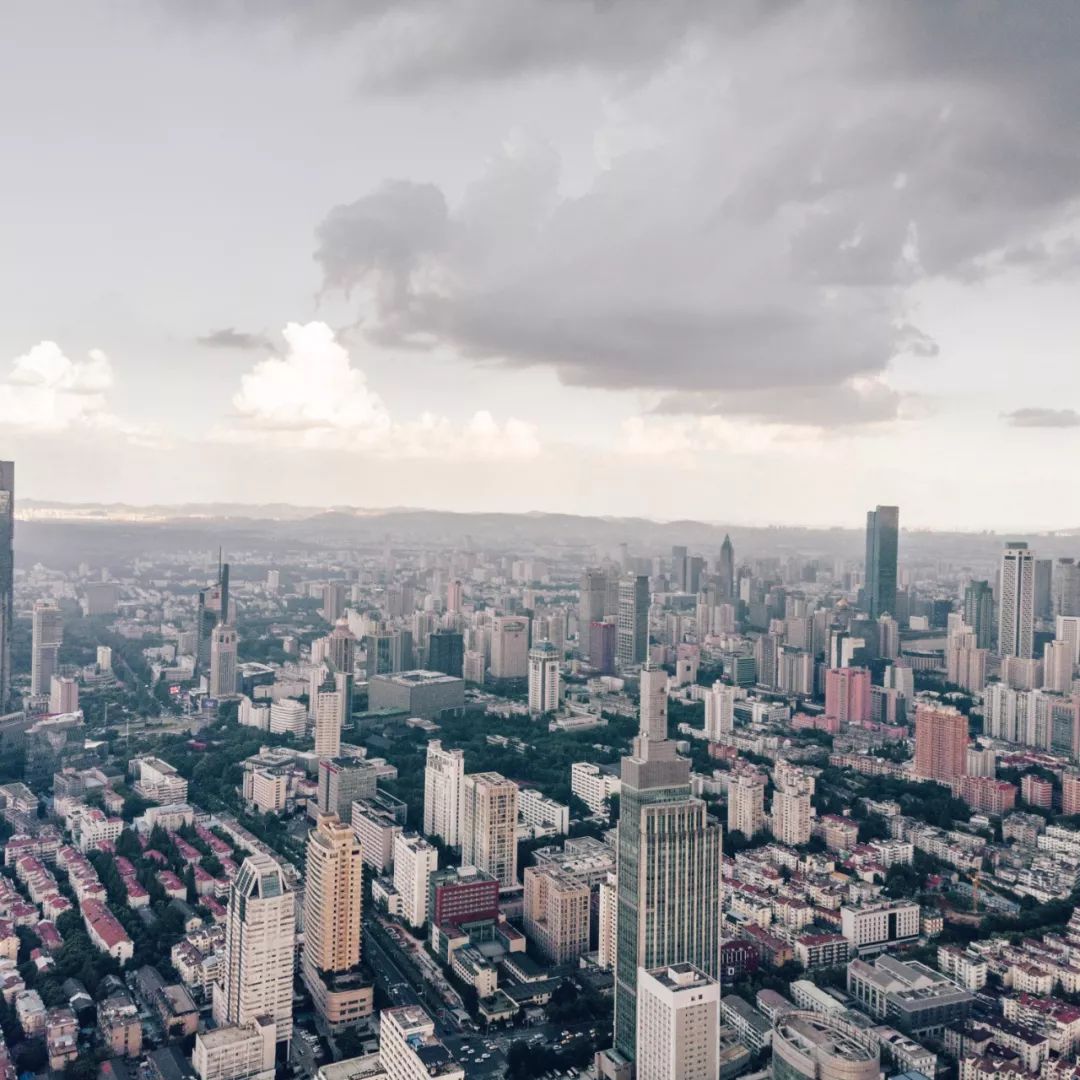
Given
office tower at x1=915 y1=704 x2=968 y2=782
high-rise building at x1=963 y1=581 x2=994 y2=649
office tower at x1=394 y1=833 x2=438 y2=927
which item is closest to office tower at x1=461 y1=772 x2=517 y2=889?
office tower at x1=394 y1=833 x2=438 y2=927

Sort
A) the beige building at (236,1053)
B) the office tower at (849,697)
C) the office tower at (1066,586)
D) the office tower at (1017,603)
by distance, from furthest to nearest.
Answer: the office tower at (1066,586), the office tower at (1017,603), the office tower at (849,697), the beige building at (236,1053)

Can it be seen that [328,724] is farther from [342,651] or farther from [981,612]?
[981,612]

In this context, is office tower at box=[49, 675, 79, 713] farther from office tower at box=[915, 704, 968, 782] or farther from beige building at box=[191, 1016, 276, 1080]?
office tower at box=[915, 704, 968, 782]

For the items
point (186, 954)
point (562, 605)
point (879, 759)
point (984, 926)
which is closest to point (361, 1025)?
point (186, 954)

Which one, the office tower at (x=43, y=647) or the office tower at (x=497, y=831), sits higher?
the office tower at (x=43, y=647)

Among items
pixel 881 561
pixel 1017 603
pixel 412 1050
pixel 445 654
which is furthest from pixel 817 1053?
pixel 881 561

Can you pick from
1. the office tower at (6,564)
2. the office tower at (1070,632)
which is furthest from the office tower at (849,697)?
the office tower at (6,564)

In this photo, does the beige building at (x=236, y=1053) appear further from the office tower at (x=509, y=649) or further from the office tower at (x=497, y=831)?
the office tower at (x=509, y=649)
